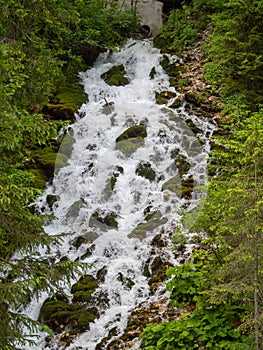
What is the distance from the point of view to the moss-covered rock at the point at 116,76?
14.7 m

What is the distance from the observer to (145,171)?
10.7m

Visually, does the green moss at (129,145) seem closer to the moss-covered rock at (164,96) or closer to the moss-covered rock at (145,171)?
the moss-covered rock at (145,171)

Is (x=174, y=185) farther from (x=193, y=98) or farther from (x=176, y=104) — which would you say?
(x=193, y=98)

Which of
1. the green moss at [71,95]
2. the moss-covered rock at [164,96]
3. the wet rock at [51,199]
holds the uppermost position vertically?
the moss-covered rock at [164,96]

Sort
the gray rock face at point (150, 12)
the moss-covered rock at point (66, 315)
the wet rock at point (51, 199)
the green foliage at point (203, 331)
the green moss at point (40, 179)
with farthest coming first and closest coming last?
1. the gray rock face at point (150, 12)
2. the green moss at point (40, 179)
3. the wet rock at point (51, 199)
4. the moss-covered rock at point (66, 315)
5. the green foliage at point (203, 331)

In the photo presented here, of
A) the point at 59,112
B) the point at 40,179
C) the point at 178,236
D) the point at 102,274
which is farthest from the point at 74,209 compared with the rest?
the point at 178,236

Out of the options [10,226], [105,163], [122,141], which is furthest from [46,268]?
[122,141]

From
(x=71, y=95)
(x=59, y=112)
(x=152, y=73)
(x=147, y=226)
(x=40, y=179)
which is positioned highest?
(x=152, y=73)

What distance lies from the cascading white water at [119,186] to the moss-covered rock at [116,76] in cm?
26

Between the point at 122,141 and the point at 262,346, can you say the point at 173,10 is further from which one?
the point at 262,346

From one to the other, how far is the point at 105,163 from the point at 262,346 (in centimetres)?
748

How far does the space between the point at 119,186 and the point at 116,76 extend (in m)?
5.91

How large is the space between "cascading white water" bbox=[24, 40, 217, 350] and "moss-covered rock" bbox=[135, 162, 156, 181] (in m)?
0.09

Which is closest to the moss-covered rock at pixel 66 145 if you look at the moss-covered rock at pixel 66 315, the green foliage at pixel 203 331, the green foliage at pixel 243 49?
the green foliage at pixel 243 49
